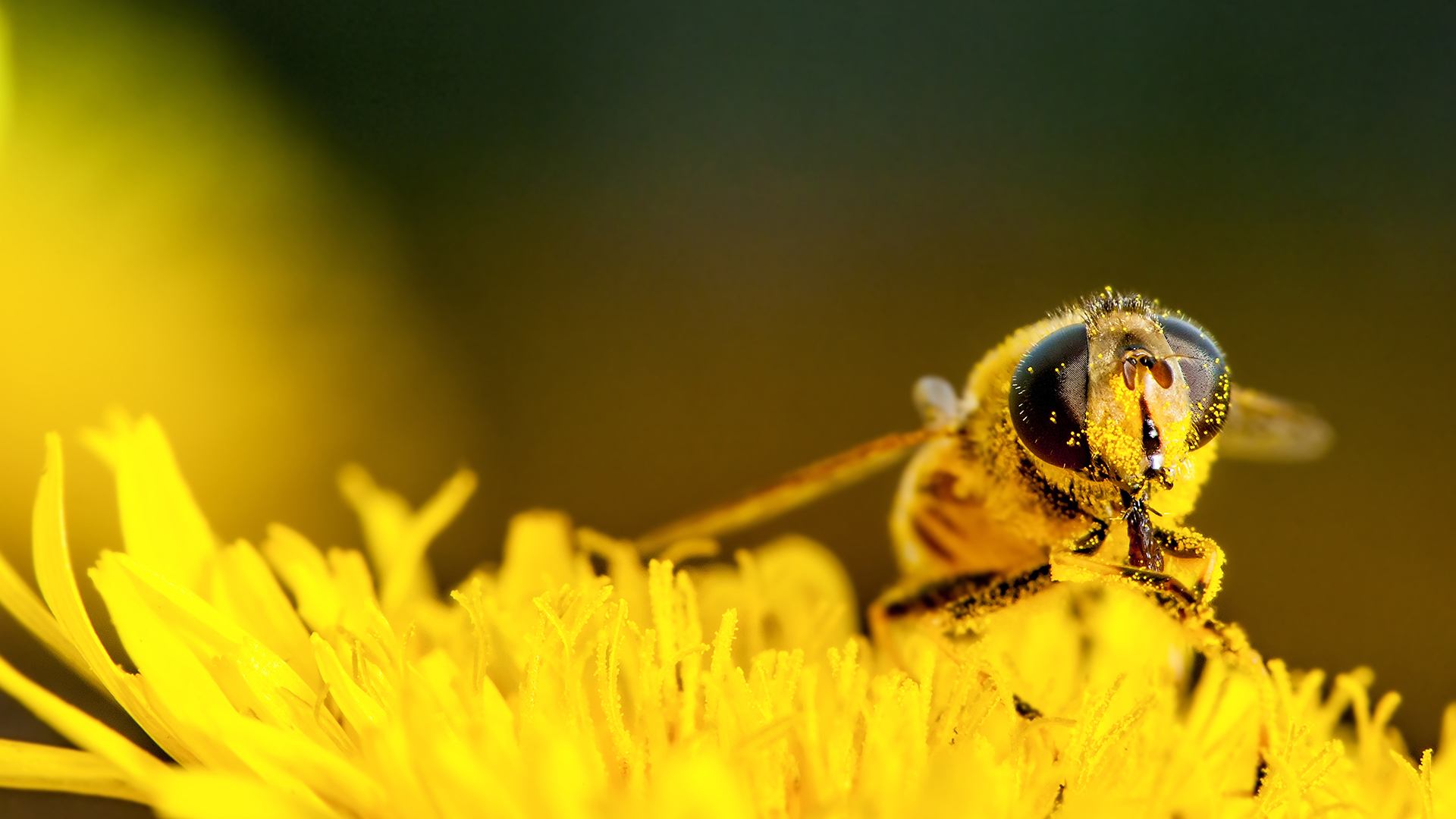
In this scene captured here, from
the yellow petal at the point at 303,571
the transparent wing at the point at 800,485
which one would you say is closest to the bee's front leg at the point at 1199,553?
the transparent wing at the point at 800,485

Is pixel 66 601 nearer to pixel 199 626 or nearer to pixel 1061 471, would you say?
pixel 199 626

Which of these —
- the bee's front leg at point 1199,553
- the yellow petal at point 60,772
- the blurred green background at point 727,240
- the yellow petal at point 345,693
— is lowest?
the yellow petal at point 60,772

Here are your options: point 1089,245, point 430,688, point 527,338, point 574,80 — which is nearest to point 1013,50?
point 1089,245

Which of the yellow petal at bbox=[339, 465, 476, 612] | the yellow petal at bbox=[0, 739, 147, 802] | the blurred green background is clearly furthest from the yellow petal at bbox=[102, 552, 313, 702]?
the blurred green background

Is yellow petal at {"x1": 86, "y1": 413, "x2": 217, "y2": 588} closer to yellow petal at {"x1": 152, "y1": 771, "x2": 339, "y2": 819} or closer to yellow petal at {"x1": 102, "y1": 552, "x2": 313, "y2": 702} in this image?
yellow petal at {"x1": 102, "y1": 552, "x2": 313, "y2": 702}

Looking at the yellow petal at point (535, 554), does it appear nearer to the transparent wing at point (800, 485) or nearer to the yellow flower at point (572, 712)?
the yellow flower at point (572, 712)

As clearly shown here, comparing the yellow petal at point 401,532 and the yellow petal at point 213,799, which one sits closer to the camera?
the yellow petal at point 213,799
